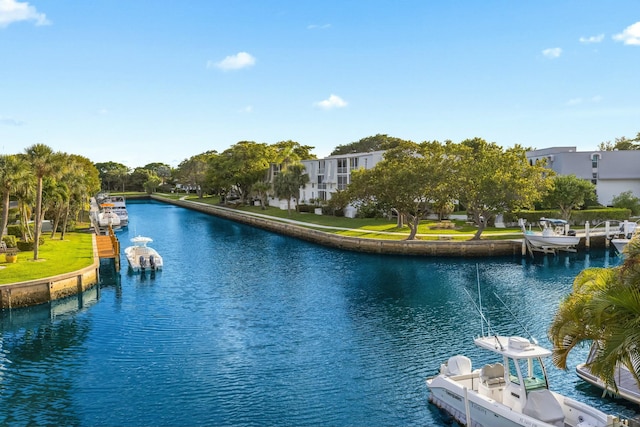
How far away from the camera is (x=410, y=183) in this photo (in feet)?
183

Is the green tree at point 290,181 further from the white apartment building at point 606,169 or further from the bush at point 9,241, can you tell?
the bush at point 9,241

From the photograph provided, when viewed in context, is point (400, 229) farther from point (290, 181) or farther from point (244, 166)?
point (244, 166)

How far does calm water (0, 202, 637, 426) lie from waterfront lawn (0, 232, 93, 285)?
2.62 m

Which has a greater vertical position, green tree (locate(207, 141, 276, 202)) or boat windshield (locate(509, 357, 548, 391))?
green tree (locate(207, 141, 276, 202))

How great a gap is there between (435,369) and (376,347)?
3.73 metres

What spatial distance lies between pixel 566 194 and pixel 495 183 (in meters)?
15.2

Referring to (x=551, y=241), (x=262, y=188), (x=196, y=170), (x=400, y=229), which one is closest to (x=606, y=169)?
(x=551, y=241)

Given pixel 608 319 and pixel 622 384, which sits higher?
pixel 608 319

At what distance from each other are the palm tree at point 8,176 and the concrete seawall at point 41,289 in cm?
691

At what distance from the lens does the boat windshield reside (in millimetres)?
16945

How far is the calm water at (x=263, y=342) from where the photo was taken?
1986 cm

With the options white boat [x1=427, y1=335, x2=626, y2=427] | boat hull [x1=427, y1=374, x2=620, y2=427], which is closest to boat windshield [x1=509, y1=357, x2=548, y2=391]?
white boat [x1=427, y1=335, x2=626, y2=427]

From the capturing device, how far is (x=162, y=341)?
2753cm

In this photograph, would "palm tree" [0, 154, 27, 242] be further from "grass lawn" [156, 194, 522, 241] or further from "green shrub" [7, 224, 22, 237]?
"grass lawn" [156, 194, 522, 241]
